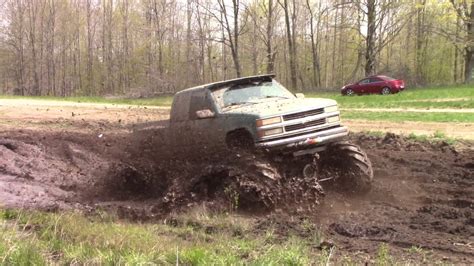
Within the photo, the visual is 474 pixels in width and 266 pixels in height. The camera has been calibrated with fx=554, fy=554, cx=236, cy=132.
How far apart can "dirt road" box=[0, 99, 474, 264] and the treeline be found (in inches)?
1476

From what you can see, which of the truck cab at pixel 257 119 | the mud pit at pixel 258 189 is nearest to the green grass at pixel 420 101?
the mud pit at pixel 258 189

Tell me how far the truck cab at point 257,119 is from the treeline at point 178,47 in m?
40.3

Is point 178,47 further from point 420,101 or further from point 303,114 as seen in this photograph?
point 303,114

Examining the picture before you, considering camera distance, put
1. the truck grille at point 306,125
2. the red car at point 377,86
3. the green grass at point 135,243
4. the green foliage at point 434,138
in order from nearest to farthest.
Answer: the green grass at point 135,243 < the truck grille at point 306,125 < the green foliage at point 434,138 < the red car at point 377,86

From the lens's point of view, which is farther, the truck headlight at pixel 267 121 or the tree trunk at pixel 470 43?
the tree trunk at pixel 470 43

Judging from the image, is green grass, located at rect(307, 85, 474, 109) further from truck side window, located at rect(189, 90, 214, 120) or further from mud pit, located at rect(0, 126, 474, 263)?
truck side window, located at rect(189, 90, 214, 120)

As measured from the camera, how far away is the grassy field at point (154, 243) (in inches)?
209

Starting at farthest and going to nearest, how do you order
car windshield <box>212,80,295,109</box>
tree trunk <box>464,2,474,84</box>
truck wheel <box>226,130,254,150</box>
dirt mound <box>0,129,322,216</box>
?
tree trunk <box>464,2,474,84</box> < car windshield <box>212,80,295,109</box> < truck wheel <box>226,130,254,150</box> < dirt mound <box>0,129,322,216</box>

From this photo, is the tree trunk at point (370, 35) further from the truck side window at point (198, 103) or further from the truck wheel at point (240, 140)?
the truck wheel at point (240, 140)

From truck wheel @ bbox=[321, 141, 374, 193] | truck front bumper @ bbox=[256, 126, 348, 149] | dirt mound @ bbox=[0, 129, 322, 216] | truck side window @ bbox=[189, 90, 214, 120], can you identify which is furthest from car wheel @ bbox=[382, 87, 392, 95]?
truck front bumper @ bbox=[256, 126, 348, 149]

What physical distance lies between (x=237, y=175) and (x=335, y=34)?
62.3m

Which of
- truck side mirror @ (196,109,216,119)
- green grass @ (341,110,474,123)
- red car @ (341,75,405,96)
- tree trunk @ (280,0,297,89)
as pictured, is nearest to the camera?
truck side mirror @ (196,109,216,119)

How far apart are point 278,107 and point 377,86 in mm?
31488

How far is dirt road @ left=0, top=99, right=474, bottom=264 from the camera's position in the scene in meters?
6.91
